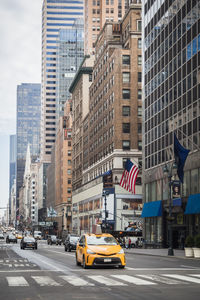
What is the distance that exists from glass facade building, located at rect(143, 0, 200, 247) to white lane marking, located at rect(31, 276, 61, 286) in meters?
31.2

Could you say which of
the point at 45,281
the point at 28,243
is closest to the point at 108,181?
the point at 28,243

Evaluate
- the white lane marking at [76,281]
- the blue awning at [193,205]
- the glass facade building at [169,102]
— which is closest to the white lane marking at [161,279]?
the white lane marking at [76,281]

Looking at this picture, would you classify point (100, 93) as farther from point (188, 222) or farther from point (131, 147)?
point (188, 222)

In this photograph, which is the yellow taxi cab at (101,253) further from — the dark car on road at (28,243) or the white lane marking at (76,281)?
the dark car on road at (28,243)

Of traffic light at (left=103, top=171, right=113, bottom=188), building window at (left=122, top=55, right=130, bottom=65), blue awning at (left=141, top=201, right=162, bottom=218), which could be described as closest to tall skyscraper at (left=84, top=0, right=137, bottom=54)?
building window at (left=122, top=55, right=130, bottom=65)

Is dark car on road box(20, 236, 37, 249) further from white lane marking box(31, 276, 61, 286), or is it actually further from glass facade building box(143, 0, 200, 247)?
white lane marking box(31, 276, 61, 286)

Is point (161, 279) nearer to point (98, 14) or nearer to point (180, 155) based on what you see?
point (180, 155)

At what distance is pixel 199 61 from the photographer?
161 ft

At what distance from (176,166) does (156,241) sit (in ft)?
71.9

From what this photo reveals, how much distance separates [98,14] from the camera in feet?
578

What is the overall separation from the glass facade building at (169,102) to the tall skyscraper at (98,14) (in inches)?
4057

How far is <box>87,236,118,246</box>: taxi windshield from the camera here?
24.0 meters

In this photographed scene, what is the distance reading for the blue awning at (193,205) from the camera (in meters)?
47.8

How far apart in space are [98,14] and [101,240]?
160m
